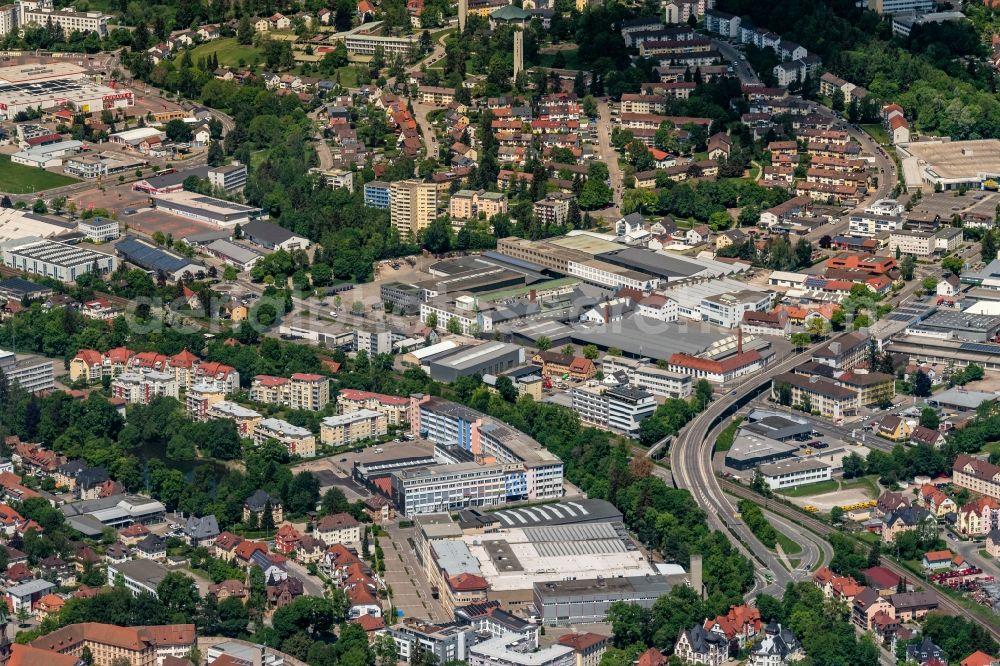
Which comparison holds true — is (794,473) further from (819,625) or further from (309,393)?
(309,393)

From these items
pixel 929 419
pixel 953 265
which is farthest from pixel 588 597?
pixel 953 265

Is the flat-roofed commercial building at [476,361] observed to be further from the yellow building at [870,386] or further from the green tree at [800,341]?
the yellow building at [870,386]

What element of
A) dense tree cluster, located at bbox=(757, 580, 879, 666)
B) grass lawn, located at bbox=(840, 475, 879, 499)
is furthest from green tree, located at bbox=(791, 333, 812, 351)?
dense tree cluster, located at bbox=(757, 580, 879, 666)

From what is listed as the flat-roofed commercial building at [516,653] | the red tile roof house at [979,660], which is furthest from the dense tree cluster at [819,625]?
the flat-roofed commercial building at [516,653]

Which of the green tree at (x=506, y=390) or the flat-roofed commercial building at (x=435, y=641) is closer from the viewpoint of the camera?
the flat-roofed commercial building at (x=435, y=641)

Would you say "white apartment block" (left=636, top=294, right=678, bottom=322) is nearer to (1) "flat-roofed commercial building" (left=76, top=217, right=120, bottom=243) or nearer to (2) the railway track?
(2) the railway track

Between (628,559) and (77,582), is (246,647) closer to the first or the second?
(77,582)

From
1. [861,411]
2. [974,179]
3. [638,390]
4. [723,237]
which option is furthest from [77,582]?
[974,179]

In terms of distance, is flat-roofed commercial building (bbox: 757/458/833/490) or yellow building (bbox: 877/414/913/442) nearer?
flat-roofed commercial building (bbox: 757/458/833/490)
